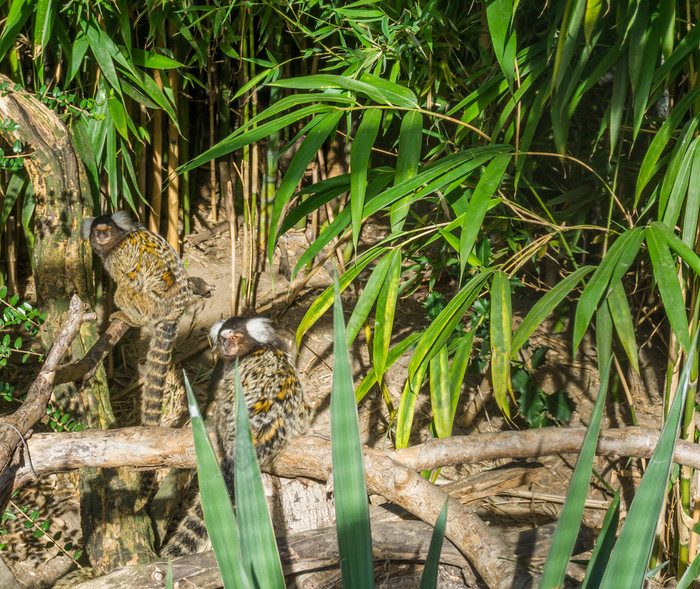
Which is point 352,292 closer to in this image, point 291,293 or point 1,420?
point 291,293

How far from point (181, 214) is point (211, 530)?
3.71 m

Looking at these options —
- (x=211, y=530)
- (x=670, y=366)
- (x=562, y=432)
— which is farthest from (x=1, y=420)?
(x=670, y=366)

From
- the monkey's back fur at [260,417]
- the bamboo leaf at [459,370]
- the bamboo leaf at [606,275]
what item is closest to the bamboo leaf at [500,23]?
the bamboo leaf at [606,275]

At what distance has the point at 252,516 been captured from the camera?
840mm

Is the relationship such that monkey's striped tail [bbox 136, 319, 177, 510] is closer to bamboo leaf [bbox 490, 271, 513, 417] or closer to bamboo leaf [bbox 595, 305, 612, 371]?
bamboo leaf [bbox 490, 271, 513, 417]

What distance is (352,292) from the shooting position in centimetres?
417

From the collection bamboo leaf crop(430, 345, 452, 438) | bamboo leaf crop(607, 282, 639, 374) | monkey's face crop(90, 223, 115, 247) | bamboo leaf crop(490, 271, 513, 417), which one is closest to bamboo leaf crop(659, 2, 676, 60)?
bamboo leaf crop(607, 282, 639, 374)

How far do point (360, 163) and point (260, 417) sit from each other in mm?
927

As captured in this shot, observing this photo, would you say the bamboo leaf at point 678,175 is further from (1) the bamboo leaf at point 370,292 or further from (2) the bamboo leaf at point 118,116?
(2) the bamboo leaf at point 118,116

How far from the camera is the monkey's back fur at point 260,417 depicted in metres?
2.26

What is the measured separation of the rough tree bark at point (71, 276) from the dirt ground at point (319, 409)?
0.18 meters

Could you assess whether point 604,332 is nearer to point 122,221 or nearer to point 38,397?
point 38,397

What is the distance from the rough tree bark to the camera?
7.59 feet

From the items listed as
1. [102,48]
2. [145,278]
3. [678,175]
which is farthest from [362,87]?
[145,278]
